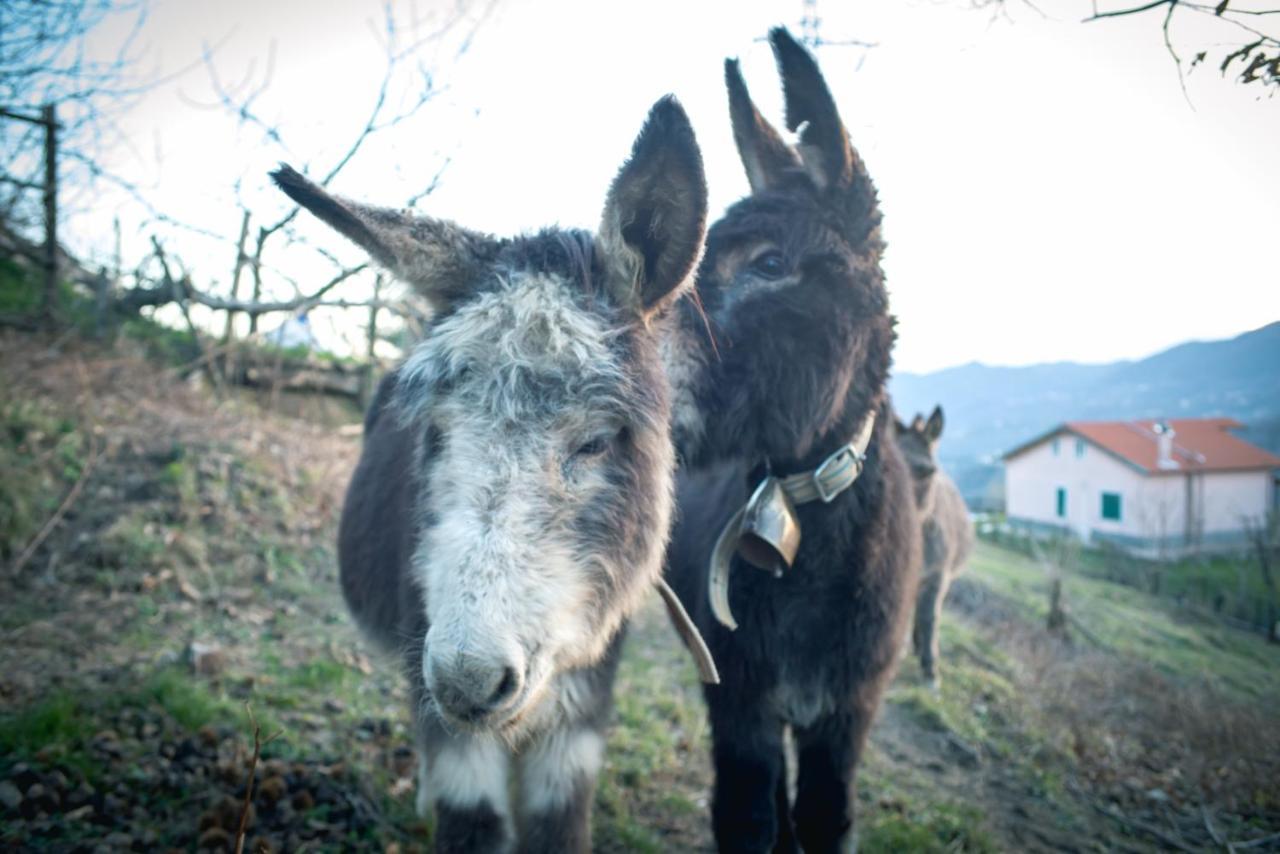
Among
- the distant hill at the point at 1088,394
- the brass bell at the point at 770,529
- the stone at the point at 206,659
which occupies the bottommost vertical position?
the stone at the point at 206,659

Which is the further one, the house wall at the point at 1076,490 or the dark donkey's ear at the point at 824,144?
the house wall at the point at 1076,490

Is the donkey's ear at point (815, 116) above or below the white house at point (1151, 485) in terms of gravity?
above

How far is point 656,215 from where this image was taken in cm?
195

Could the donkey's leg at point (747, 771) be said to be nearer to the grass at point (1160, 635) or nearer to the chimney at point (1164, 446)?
the grass at point (1160, 635)

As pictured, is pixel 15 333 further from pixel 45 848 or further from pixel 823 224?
pixel 823 224

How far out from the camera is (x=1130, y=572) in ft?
25.3

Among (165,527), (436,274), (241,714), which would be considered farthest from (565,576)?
(165,527)

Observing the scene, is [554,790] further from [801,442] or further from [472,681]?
[801,442]

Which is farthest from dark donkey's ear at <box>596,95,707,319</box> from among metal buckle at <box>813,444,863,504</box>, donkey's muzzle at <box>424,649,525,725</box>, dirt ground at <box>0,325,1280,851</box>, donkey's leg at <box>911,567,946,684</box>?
donkey's leg at <box>911,567,946,684</box>

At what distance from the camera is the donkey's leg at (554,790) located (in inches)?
105

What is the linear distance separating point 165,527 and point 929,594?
863cm

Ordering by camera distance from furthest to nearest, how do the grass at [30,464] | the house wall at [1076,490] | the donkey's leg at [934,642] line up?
the house wall at [1076,490], the donkey's leg at [934,642], the grass at [30,464]

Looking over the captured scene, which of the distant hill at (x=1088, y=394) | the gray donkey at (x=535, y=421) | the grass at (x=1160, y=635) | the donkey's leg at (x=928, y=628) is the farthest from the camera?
the donkey's leg at (x=928, y=628)

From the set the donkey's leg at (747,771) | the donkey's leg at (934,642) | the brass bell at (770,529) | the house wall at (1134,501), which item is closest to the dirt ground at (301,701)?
the donkey's leg at (934,642)
